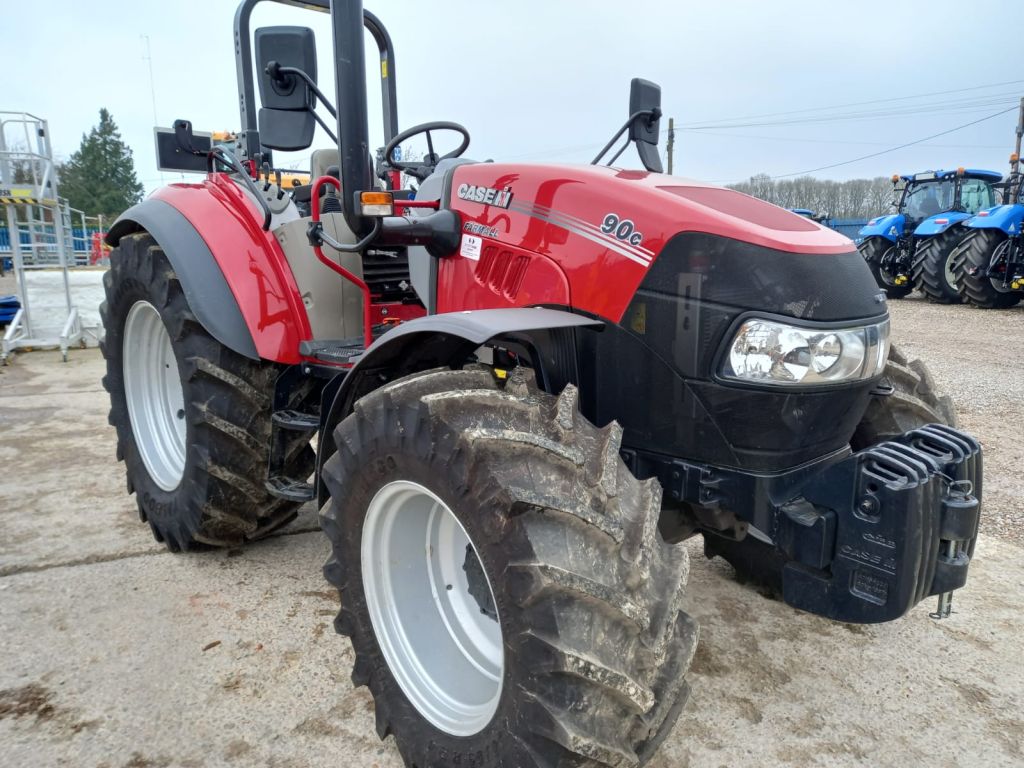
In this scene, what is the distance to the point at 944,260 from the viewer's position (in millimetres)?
13703

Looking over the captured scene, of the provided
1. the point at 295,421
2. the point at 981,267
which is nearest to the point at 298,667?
the point at 295,421

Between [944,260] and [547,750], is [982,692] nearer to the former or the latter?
[547,750]

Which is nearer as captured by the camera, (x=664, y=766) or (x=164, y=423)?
(x=664, y=766)

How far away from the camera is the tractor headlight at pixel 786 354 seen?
5.73 feet

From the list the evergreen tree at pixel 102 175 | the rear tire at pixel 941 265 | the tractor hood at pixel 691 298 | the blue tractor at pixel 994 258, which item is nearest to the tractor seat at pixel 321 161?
the tractor hood at pixel 691 298

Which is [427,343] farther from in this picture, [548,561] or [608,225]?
[548,561]

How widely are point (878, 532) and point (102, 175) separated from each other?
55685 mm

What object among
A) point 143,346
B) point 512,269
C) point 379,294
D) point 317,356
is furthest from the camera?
point 143,346

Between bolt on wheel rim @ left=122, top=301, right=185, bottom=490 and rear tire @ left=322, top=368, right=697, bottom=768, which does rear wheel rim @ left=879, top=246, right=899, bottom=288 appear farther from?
rear tire @ left=322, top=368, right=697, bottom=768

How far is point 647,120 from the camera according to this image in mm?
2777

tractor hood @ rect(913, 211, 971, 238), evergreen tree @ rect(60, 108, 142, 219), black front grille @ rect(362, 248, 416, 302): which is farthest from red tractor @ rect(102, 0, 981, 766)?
evergreen tree @ rect(60, 108, 142, 219)

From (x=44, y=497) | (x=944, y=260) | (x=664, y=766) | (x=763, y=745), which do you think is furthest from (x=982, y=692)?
(x=944, y=260)

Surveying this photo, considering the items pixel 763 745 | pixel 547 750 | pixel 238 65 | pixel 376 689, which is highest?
pixel 238 65

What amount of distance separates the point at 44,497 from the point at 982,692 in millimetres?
4305
